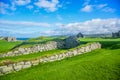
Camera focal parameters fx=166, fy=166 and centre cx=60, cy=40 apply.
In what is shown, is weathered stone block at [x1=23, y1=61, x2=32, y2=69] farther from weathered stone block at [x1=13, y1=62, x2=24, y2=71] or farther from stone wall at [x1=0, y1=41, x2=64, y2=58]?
stone wall at [x1=0, y1=41, x2=64, y2=58]

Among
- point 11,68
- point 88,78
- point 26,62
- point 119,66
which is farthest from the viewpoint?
point 26,62

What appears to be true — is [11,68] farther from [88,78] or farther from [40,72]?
[88,78]

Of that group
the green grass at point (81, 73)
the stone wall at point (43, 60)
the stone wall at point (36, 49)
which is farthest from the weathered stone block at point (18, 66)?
the stone wall at point (36, 49)

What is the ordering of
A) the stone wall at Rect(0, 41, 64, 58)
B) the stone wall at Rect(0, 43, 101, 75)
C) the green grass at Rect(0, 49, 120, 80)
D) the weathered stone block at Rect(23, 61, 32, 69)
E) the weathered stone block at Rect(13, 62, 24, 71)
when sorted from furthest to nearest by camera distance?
the stone wall at Rect(0, 41, 64, 58), the weathered stone block at Rect(23, 61, 32, 69), the weathered stone block at Rect(13, 62, 24, 71), the stone wall at Rect(0, 43, 101, 75), the green grass at Rect(0, 49, 120, 80)

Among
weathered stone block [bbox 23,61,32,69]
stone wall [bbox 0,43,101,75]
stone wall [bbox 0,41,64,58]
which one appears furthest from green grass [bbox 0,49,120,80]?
stone wall [bbox 0,41,64,58]

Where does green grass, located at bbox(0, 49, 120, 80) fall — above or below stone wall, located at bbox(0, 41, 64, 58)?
below

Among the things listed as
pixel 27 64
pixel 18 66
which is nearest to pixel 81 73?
pixel 27 64

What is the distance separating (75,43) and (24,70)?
93.7 feet

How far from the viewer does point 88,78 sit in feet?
59.5

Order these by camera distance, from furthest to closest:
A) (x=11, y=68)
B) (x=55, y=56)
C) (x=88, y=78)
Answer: (x=55, y=56) < (x=11, y=68) < (x=88, y=78)

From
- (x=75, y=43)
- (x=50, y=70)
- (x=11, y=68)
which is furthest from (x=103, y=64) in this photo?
(x=75, y=43)

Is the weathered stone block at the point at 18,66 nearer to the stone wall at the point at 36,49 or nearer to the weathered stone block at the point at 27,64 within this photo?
the weathered stone block at the point at 27,64

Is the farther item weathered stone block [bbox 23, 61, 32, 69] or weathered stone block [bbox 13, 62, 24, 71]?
weathered stone block [bbox 23, 61, 32, 69]

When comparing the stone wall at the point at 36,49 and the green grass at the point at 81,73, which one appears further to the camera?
the stone wall at the point at 36,49
